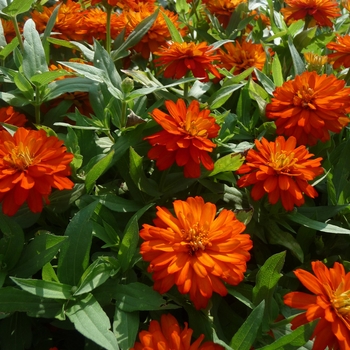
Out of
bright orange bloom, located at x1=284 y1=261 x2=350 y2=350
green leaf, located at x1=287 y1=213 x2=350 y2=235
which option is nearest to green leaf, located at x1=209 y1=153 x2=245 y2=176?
green leaf, located at x1=287 y1=213 x2=350 y2=235

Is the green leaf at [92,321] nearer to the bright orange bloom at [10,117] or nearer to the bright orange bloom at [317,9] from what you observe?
the bright orange bloom at [10,117]

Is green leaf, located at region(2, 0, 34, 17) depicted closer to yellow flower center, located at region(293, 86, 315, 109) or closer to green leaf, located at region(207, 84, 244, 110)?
green leaf, located at region(207, 84, 244, 110)

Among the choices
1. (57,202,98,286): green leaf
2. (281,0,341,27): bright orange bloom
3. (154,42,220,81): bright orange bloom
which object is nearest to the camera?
(57,202,98,286): green leaf

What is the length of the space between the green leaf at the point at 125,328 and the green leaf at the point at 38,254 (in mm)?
130

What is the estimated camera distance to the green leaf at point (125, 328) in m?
0.64

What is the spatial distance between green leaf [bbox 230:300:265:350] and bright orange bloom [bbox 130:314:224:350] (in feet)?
0.10

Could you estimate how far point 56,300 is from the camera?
0.68 meters

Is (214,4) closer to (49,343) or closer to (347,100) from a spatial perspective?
(347,100)

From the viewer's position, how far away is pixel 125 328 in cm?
65

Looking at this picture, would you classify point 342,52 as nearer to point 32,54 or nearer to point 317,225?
point 317,225

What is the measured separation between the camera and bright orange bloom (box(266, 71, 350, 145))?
2.78ft

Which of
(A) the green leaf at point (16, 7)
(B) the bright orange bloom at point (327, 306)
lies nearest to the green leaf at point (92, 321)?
(B) the bright orange bloom at point (327, 306)

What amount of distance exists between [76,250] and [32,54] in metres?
0.43

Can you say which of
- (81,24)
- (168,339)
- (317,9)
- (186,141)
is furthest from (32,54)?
(317,9)
